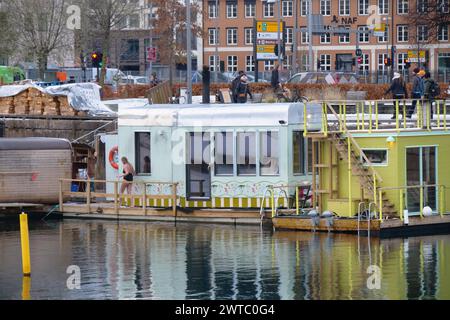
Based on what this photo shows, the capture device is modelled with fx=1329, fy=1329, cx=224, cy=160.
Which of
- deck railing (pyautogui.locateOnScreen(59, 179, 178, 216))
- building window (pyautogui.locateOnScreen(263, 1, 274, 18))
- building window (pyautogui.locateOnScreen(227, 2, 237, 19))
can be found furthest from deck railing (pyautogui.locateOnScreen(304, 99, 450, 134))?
building window (pyautogui.locateOnScreen(227, 2, 237, 19))

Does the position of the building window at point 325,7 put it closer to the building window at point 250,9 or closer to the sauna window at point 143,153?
the building window at point 250,9

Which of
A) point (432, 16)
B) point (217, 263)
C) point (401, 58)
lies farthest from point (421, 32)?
point (217, 263)

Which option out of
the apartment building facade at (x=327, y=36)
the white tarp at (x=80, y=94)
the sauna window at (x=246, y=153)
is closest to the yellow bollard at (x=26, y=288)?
the sauna window at (x=246, y=153)

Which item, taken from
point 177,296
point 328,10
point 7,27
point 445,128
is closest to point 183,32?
point 7,27

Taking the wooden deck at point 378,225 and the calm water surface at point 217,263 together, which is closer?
the calm water surface at point 217,263

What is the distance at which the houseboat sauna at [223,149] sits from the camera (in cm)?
→ 3991

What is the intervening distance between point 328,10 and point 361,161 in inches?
2889

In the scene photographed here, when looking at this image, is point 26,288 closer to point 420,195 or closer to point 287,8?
point 420,195

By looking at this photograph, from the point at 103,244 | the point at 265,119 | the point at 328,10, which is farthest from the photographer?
the point at 328,10

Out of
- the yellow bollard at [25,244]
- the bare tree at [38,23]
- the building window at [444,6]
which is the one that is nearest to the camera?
the yellow bollard at [25,244]

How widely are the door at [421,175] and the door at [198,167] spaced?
656 centimetres

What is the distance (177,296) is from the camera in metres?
28.4
